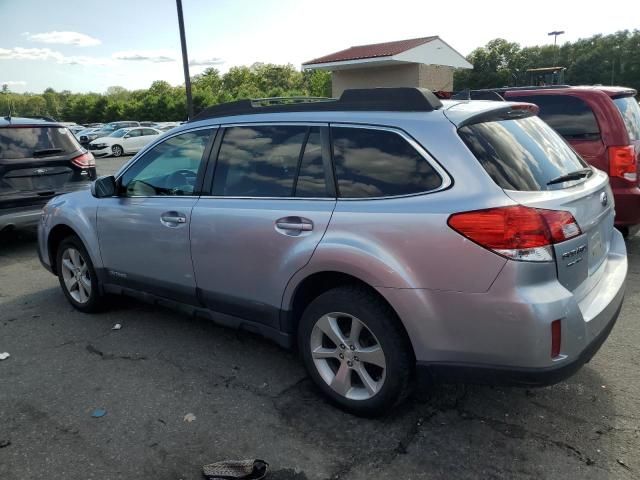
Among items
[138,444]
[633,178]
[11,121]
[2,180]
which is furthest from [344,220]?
[11,121]

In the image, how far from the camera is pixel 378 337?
2.75 m

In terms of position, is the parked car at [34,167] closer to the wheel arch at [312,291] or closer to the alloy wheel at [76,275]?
the alloy wheel at [76,275]

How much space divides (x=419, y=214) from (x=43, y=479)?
2.18 meters

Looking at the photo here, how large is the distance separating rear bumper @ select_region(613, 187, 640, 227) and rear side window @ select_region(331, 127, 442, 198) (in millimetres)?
3505

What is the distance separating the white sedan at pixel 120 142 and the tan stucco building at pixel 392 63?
38.7ft

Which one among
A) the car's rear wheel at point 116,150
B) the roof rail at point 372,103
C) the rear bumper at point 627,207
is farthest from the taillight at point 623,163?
the car's rear wheel at point 116,150

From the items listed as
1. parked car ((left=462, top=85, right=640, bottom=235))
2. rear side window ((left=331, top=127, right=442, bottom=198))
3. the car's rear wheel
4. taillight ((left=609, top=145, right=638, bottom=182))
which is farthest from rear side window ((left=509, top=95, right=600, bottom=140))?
the car's rear wheel

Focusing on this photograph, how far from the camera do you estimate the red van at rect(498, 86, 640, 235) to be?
5.29 metres

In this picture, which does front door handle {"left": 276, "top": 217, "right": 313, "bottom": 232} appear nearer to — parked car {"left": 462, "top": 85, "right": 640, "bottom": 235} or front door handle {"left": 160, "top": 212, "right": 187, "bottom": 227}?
front door handle {"left": 160, "top": 212, "right": 187, "bottom": 227}

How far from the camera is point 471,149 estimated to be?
2600 mm

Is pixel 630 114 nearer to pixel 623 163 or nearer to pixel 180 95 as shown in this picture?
pixel 623 163

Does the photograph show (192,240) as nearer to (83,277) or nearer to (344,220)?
(344,220)

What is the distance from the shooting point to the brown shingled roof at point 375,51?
33344 mm

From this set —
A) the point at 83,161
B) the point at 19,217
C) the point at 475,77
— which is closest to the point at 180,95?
the point at 475,77
